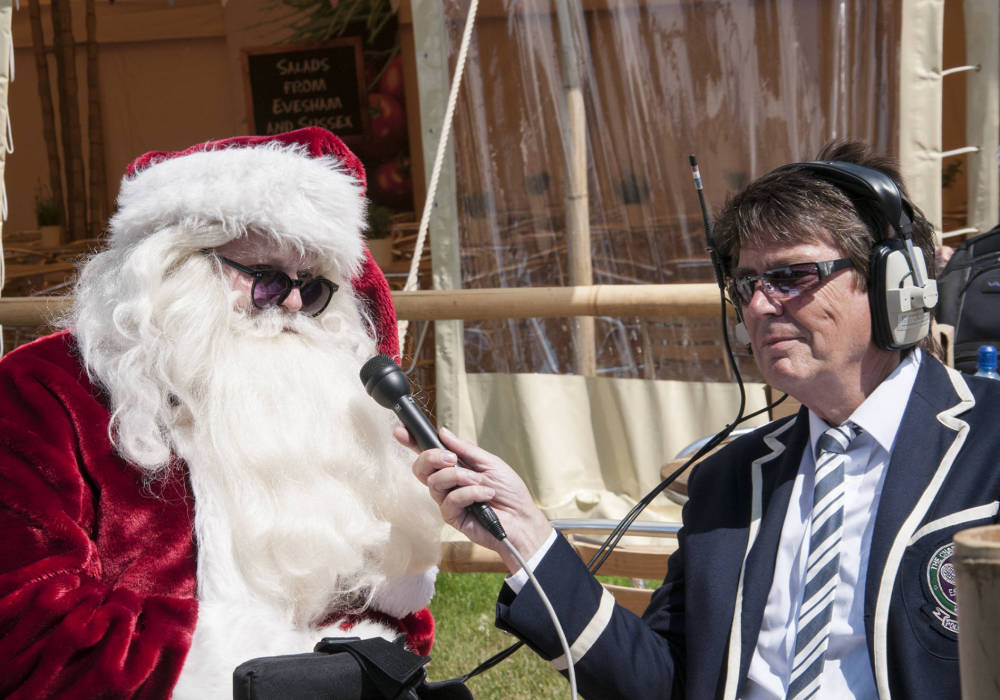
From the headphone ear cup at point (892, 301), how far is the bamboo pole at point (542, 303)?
1.94 m

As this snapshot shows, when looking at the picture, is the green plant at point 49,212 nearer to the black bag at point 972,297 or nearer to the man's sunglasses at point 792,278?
the black bag at point 972,297

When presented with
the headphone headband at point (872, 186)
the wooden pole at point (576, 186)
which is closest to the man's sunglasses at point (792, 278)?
the headphone headband at point (872, 186)

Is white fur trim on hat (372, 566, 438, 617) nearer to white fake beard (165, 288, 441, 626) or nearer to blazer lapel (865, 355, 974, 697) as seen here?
white fake beard (165, 288, 441, 626)

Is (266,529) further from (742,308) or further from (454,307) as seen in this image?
(454,307)

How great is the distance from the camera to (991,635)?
0.73 m

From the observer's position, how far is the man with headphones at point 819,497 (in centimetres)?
166

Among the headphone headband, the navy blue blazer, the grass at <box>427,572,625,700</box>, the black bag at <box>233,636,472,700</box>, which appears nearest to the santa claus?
the black bag at <box>233,636,472,700</box>

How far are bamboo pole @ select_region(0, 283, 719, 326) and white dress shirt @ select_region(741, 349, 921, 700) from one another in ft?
6.39

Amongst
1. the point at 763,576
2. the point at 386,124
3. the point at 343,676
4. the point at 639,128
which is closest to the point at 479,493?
the point at 343,676

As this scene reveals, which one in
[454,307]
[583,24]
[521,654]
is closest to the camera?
[521,654]

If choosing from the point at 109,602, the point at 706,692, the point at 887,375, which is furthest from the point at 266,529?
the point at 887,375

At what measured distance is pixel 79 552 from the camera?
1.81 meters

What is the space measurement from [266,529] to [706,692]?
0.86m

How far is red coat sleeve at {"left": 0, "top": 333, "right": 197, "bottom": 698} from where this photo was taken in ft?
5.68
